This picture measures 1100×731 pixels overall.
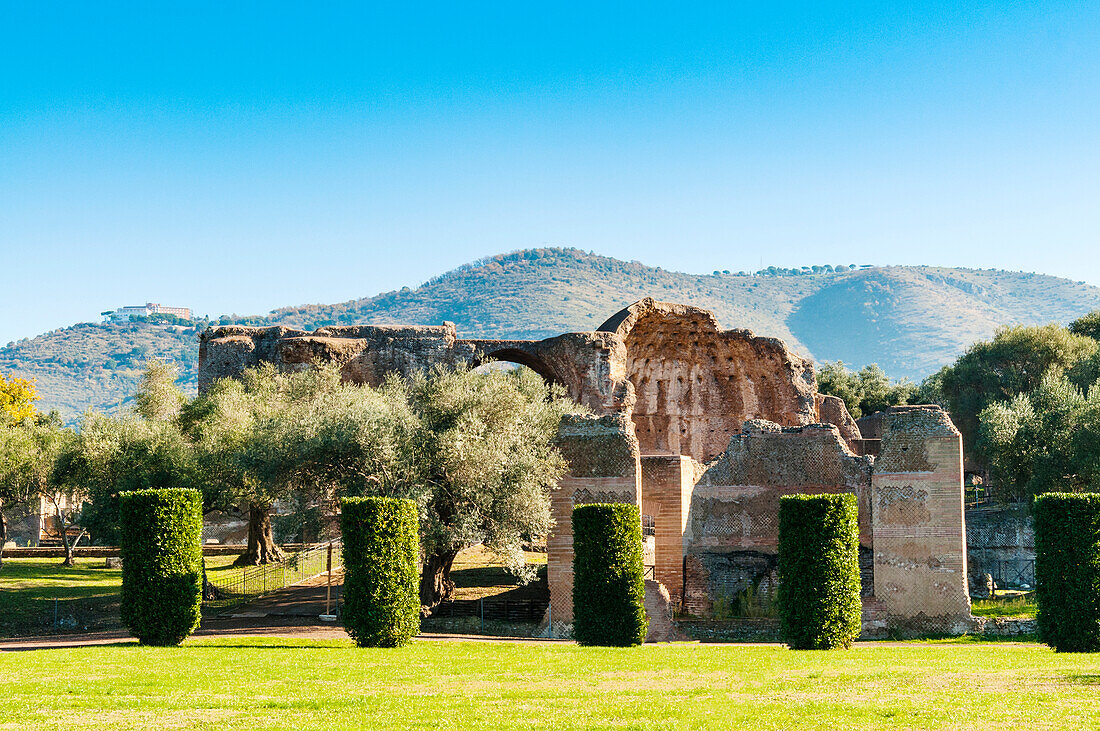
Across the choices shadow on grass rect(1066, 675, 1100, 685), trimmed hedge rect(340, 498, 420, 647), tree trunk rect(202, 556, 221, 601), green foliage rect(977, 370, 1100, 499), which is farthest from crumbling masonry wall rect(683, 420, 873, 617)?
green foliage rect(977, 370, 1100, 499)

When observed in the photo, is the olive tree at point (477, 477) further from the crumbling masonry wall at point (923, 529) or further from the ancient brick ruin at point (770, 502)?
the crumbling masonry wall at point (923, 529)

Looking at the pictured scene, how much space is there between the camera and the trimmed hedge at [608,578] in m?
19.6

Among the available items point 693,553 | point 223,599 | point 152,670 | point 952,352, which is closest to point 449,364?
point 223,599

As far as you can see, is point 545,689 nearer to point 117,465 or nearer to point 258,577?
point 258,577

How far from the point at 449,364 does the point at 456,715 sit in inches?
1101

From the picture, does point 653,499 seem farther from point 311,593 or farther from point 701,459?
point 701,459

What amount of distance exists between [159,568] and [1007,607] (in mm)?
18859

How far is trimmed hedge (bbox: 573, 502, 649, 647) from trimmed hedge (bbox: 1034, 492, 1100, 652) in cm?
702

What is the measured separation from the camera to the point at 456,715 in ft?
Answer: 37.5

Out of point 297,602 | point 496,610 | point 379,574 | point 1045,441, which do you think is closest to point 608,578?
point 379,574

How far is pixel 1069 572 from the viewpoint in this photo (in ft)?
59.2

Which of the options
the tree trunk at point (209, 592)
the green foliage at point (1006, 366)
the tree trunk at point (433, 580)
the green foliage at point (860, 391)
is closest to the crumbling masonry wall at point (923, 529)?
the tree trunk at point (433, 580)

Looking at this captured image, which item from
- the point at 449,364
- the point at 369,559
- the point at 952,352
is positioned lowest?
the point at 369,559

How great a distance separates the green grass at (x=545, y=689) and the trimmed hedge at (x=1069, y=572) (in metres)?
0.55
